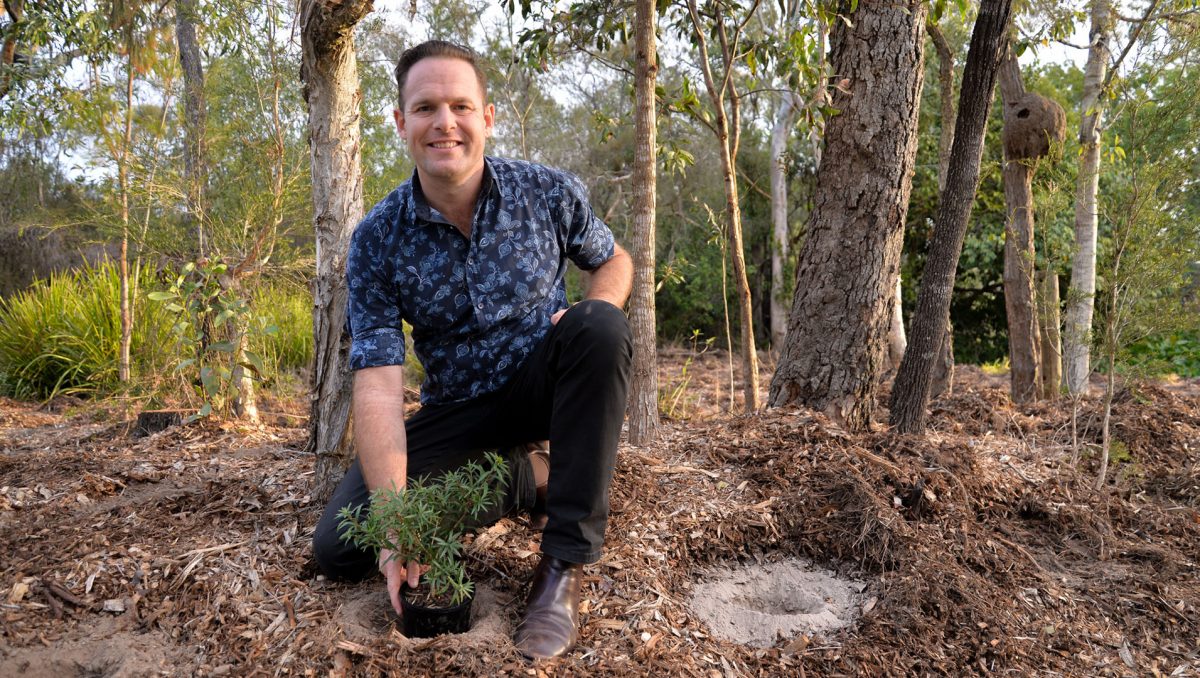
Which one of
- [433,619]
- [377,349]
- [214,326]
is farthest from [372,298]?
[214,326]

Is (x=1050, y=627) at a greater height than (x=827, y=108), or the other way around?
(x=827, y=108)

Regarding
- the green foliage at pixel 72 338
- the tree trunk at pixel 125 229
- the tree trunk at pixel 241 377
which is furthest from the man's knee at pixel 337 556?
the green foliage at pixel 72 338

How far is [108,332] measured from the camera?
537cm

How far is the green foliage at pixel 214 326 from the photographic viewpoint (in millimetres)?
3471

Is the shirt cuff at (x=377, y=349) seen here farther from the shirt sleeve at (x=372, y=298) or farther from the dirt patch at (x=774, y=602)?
the dirt patch at (x=774, y=602)

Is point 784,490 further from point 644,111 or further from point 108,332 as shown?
point 108,332

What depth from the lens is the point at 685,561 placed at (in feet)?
7.91

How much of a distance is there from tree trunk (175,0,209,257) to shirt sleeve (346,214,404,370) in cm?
246

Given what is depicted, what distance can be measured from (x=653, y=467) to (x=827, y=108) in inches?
64.4

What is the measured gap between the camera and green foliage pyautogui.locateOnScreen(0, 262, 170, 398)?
528cm

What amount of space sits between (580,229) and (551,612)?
3.91 feet

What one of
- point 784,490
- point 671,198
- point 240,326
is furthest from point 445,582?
point 671,198

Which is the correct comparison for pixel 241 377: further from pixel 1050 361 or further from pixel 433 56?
pixel 1050 361

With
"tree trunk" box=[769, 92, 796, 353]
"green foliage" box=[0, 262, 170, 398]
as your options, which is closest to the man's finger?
"green foliage" box=[0, 262, 170, 398]
